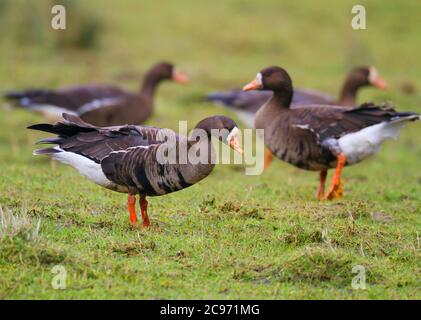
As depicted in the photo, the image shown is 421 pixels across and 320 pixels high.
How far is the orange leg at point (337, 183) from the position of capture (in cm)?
886

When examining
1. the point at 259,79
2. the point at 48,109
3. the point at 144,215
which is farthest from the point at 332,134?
the point at 48,109

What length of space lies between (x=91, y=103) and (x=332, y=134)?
16.0 feet

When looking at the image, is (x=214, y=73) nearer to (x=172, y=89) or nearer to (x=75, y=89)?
(x=172, y=89)

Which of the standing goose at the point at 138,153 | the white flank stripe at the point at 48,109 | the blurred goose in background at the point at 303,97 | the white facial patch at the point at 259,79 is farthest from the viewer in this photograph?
the white flank stripe at the point at 48,109

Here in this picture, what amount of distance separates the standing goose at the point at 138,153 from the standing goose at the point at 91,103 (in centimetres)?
522

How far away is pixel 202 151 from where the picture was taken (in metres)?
6.93

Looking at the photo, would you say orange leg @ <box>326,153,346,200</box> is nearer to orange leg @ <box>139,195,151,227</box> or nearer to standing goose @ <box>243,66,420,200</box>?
standing goose @ <box>243,66,420,200</box>

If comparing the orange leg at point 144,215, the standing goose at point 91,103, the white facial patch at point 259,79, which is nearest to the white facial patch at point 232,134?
the orange leg at point 144,215

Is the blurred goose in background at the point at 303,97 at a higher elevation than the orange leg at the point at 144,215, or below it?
higher

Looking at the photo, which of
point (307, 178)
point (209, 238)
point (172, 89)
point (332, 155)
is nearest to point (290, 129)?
point (332, 155)

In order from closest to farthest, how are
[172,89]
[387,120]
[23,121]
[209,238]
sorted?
[209,238], [387,120], [23,121], [172,89]

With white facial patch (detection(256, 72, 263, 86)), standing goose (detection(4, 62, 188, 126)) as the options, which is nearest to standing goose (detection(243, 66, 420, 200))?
white facial patch (detection(256, 72, 263, 86))

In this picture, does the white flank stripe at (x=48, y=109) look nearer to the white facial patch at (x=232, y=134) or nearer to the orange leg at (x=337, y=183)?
the orange leg at (x=337, y=183)
